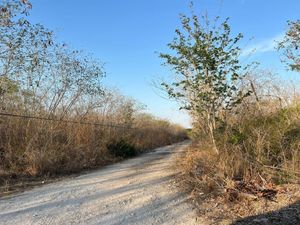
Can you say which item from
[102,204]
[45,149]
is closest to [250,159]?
[102,204]

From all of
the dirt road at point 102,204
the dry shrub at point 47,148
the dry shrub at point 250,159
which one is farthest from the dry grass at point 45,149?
the dry shrub at point 250,159

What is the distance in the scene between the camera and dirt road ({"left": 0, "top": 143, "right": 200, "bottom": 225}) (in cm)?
501

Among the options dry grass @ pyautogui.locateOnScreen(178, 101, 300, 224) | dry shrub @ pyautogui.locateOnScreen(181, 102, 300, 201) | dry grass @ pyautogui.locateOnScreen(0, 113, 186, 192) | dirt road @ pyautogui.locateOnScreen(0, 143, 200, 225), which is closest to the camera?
dirt road @ pyautogui.locateOnScreen(0, 143, 200, 225)

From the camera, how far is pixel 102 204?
19.1ft

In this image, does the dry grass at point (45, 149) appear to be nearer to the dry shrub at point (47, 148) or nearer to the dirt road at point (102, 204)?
the dry shrub at point (47, 148)

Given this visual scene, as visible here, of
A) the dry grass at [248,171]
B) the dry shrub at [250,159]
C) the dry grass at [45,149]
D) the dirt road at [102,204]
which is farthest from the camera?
the dry grass at [45,149]

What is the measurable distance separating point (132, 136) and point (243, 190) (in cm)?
1389

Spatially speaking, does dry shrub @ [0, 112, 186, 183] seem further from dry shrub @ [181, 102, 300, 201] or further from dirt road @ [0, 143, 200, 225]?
dry shrub @ [181, 102, 300, 201]

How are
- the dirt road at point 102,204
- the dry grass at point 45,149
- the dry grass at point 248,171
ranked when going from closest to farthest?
the dirt road at point 102,204 < the dry grass at point 248,171 < the dry grass at point 45,149

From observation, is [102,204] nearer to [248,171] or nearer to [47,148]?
[248,171]

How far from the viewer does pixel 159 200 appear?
6.12 metres

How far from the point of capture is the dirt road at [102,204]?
16.4ft

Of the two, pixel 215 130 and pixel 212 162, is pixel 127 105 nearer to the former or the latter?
pixel 215 130

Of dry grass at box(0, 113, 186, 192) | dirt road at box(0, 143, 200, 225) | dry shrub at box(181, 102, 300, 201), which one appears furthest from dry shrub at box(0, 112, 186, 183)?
dry shrub at box(181, 102, 300, 201)
